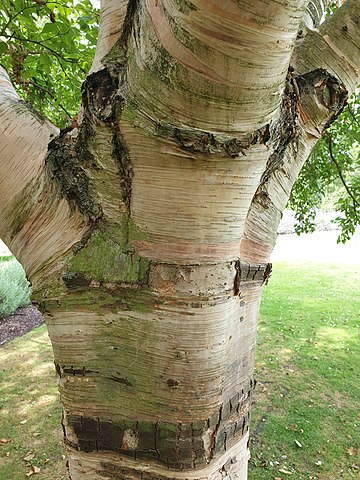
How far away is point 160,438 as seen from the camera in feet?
3.92

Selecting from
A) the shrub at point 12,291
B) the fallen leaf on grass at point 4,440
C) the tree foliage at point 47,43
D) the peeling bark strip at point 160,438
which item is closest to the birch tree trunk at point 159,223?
the peeling bark strip at point 160,438

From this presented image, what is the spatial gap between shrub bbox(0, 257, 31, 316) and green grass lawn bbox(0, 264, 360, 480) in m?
1.06

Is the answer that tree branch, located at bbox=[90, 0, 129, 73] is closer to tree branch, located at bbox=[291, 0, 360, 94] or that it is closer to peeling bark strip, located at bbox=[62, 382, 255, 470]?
tree branch, located at bbox=[291, 0, 360, 94]

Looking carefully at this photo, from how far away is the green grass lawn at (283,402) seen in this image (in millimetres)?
3857

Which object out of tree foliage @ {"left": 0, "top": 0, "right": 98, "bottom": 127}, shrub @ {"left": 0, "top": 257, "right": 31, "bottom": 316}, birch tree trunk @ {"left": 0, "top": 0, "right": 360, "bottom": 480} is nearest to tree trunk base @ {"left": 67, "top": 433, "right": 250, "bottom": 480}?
birch tree trunk @ {"left": 0, "top": 0, "right": 360, "bottom": 480}

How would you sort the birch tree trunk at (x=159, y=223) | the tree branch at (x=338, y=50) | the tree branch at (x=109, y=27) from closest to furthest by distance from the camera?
the birch tree trunk at (x=159, y=223), the tree branch at (x=109, y=27), the tree branch at (x=338, y=50)

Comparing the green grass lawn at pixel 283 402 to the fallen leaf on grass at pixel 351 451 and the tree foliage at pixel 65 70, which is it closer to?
the fallen leaf on grass at pixel 351 451

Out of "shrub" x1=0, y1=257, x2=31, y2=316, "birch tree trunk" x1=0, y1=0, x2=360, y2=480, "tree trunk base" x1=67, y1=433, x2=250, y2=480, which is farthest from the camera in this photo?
"shrub" x1=0, y1=257, x2=31, y2=316

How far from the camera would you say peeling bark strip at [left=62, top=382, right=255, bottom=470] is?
3.90 feet

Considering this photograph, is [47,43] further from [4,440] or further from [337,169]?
[4,440]

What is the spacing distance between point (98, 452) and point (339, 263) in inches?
516

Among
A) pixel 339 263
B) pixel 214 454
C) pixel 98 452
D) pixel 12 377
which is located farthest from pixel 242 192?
pixel 339 263

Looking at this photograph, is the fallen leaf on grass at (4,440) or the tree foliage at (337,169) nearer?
→ the fallen leaf on grass at (4,440)

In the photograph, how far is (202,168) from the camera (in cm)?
97
